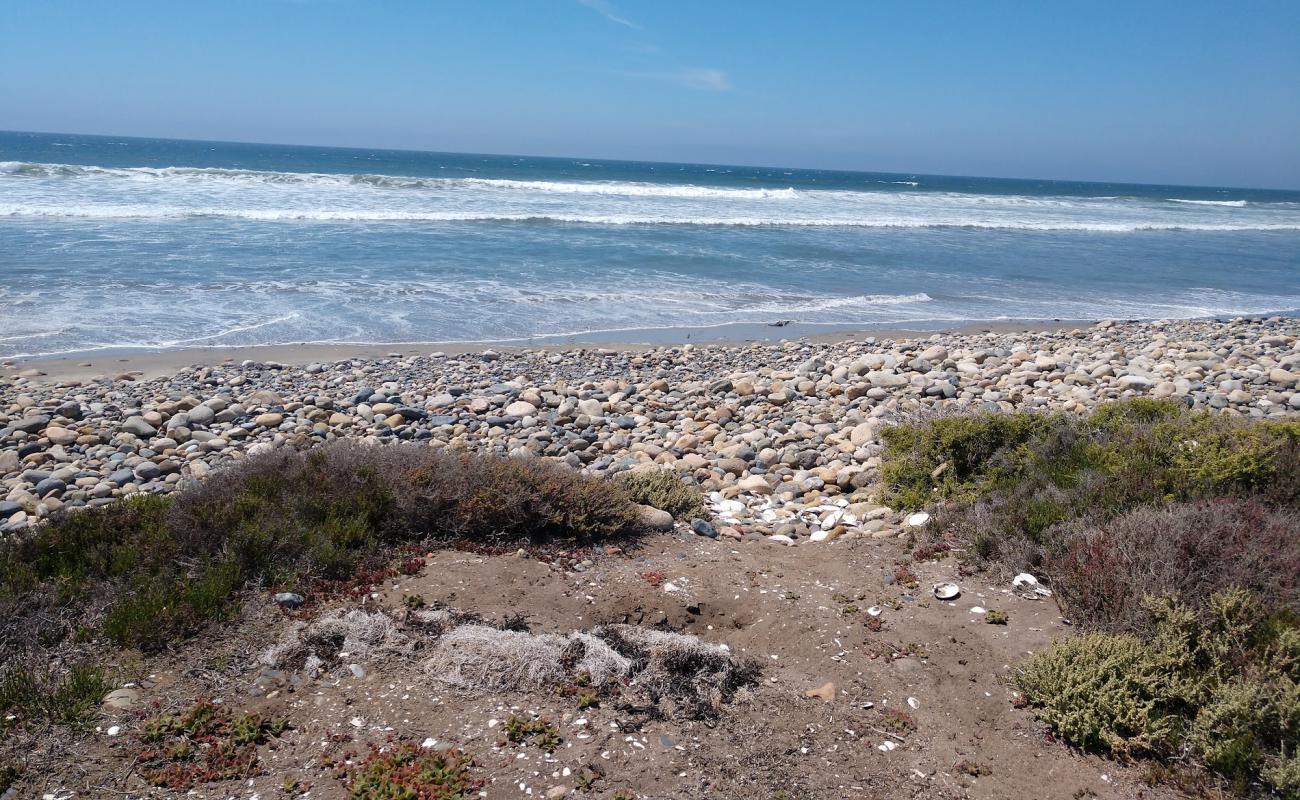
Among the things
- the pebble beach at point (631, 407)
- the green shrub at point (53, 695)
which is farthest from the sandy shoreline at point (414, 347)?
the green shrub at point (53, 695)

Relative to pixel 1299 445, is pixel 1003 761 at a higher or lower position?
lower

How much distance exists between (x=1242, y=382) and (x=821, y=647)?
8.17m

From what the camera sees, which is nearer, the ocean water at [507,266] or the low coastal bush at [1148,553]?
the low coastal bush at [1148,553]

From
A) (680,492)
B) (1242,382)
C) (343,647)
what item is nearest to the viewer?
(343,647)

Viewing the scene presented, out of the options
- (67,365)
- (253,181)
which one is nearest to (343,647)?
(67,365)

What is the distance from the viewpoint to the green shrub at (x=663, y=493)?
6.25 metres

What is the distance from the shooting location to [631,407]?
31.6ft

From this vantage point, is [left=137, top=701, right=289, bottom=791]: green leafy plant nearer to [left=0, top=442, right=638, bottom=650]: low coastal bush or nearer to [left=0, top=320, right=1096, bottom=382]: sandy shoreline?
[left=0, top=442, right=638, bottom=650]: low coastal bush

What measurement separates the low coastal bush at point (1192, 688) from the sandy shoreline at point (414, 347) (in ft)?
31.3

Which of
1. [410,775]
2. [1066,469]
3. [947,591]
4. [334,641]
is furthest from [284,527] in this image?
[1066,469]

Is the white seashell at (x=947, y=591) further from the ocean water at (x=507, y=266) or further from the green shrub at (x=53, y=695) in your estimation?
the ocean water at (x=507, y=266)

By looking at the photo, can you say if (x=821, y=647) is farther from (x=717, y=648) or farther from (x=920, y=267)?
(x=920, y=267)

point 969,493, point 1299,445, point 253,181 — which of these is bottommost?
point 969,493

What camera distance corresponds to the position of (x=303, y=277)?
17.5m
